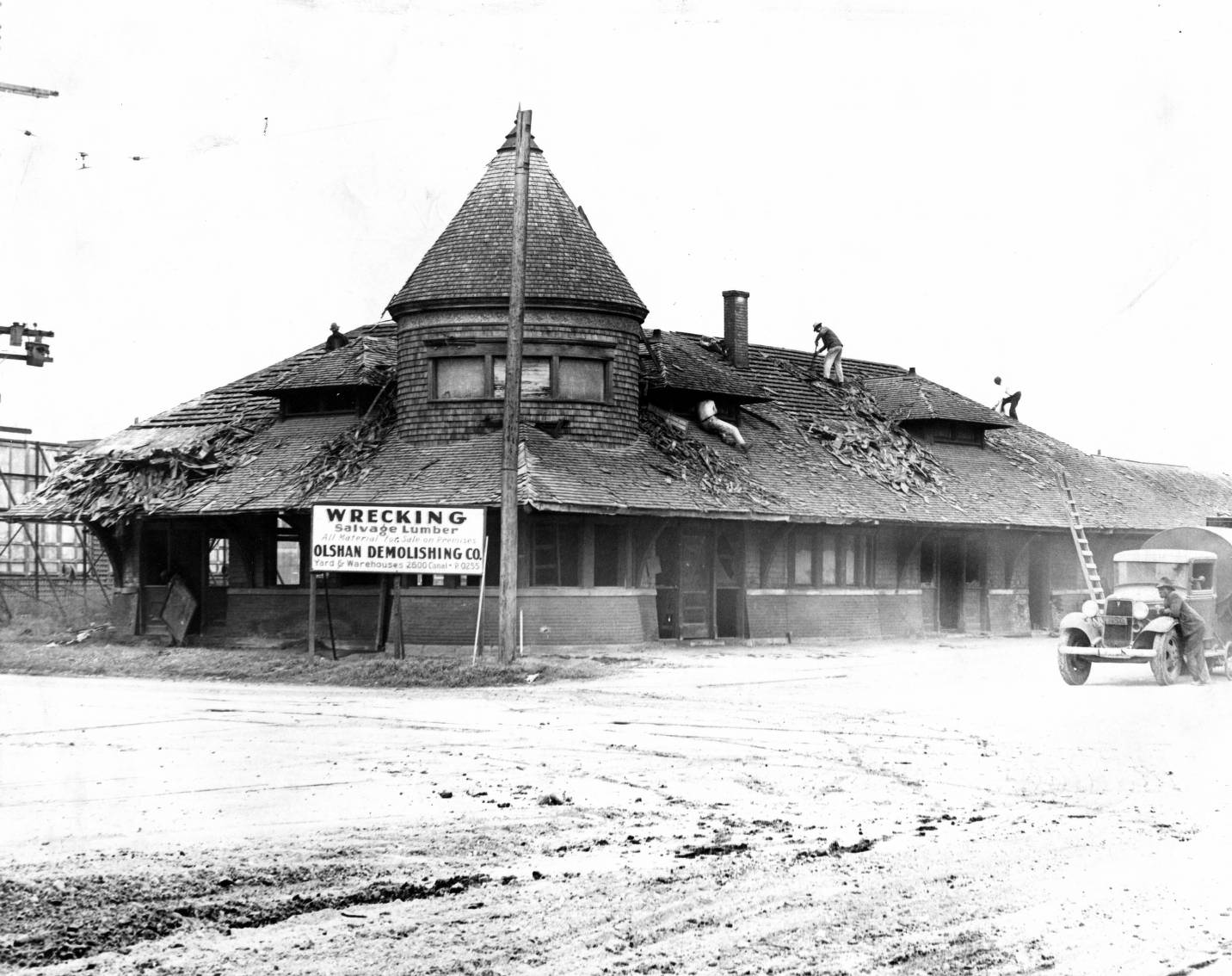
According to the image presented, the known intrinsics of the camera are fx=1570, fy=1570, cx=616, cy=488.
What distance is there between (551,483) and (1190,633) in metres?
11.4

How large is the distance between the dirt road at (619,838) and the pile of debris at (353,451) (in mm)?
11709

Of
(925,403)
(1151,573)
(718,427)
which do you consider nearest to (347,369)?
(718,427)

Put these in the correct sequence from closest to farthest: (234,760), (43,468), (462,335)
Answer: (234,760)
(462,335)
(43,468)

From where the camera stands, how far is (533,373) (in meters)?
31.4

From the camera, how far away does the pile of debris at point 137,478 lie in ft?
105

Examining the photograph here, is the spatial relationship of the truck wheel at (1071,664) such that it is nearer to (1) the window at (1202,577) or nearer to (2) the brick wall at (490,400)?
(1) the window at (1202,577)

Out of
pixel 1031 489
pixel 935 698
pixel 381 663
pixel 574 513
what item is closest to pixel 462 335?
pixel 574 513

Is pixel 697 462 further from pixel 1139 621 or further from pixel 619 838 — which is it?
pixel 619 838

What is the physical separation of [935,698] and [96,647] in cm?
1766

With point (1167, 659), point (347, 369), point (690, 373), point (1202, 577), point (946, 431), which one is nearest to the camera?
point (1167, 659)

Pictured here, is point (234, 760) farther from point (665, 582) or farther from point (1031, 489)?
point (1031, 489)

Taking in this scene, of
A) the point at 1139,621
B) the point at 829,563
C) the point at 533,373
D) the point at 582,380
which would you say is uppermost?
the point at 533,373

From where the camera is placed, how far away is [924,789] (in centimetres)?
1251

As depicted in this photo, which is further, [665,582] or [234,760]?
[665,582]
